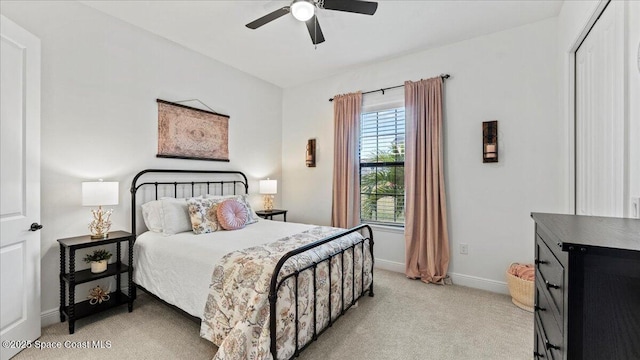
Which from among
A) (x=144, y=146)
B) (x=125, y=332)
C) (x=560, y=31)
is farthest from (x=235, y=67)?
(x=560, y=31)

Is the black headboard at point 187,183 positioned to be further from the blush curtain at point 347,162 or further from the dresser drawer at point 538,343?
the dresser drawer at point 538,343

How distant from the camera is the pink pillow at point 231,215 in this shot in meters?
2.88

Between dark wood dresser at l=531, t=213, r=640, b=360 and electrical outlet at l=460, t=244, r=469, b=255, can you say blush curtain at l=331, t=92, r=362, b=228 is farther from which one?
dark wood dresser at l=531, t=213, r=640, b=360

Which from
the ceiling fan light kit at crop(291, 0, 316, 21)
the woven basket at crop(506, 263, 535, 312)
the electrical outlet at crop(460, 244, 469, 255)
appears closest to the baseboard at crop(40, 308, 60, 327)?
the ceiling fan light kit at crop(291, 0, 316, 21)

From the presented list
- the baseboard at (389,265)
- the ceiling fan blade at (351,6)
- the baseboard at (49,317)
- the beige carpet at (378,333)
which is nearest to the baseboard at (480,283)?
the beige carpet at (378,333)

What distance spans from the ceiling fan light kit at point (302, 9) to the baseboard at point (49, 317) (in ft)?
10.5

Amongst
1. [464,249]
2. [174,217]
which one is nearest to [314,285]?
[174,217]

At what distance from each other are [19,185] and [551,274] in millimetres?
3203

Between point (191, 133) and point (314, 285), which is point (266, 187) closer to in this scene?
point (191, 133)

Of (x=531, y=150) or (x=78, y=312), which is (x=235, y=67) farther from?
(x=531, y=150)

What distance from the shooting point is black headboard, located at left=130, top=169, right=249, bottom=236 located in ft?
9.70

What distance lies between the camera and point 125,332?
222cm

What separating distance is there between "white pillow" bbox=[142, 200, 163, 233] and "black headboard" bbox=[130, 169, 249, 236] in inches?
5.1

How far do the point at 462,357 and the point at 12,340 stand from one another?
10.4 feet
